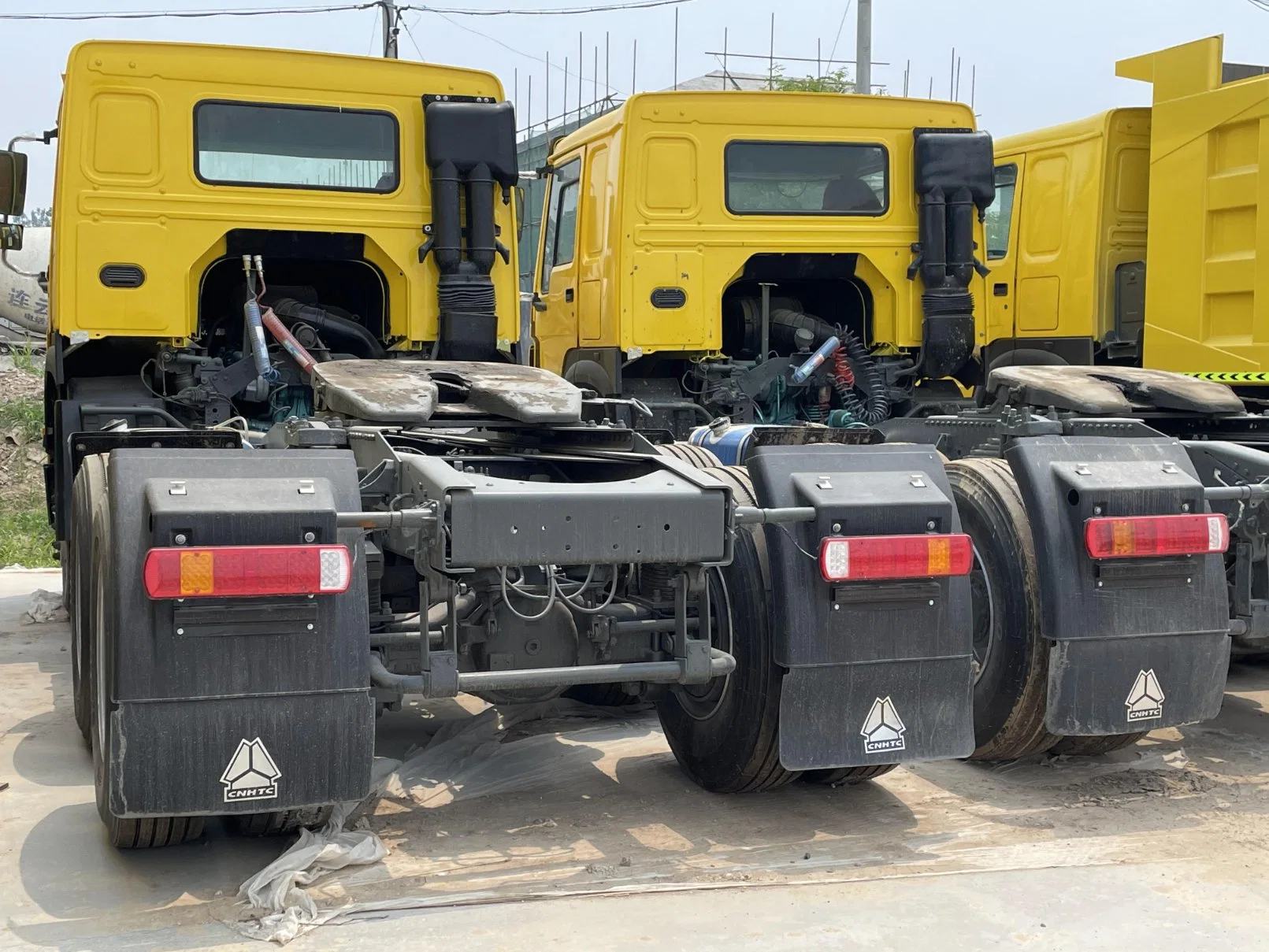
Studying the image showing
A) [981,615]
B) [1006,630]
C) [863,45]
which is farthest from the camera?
[863,45]

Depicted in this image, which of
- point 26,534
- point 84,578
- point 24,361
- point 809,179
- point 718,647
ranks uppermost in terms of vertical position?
point 809,179

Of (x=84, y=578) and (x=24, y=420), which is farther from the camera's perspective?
(x=24, y=420)

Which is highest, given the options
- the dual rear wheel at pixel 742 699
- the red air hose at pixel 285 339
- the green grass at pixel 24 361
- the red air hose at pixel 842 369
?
the red air hose at pixel 285 339

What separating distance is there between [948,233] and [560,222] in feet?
7.65

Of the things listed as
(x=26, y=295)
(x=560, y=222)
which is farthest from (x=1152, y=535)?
(x=26, y=295)

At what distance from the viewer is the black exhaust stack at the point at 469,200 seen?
6.81 metres

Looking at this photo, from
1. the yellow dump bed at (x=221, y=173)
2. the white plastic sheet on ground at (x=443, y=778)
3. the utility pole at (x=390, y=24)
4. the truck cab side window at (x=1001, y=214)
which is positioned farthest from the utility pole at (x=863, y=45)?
the white plastic sheet on ground at (x=443, y=778)

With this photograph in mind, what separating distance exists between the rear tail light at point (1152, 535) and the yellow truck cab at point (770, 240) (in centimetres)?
321

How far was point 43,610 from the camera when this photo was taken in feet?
26.8

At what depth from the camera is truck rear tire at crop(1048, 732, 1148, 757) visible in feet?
15.8

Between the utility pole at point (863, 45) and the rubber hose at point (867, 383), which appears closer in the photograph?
the rubber hose at point (867, 383)

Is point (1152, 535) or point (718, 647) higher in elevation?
point (1152, 535)

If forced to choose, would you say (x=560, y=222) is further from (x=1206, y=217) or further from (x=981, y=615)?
(x=981, y=615)

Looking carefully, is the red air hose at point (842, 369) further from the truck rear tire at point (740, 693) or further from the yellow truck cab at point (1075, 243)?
the truck rear tire at point (740, 693)
